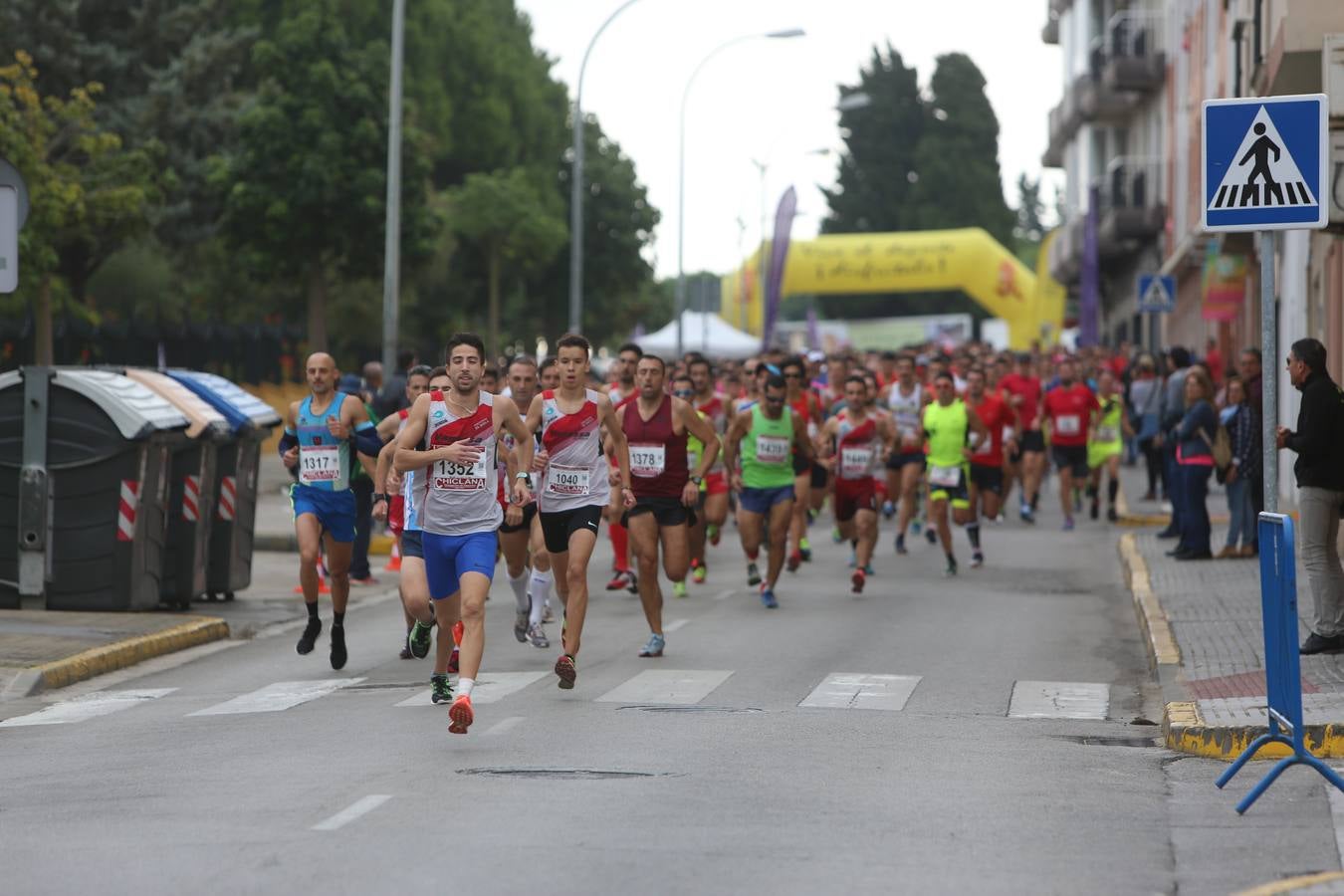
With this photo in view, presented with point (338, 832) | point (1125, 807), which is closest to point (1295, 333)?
point (1125, 807)

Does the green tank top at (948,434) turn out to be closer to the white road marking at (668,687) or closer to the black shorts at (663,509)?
the black shorts at (663,509)

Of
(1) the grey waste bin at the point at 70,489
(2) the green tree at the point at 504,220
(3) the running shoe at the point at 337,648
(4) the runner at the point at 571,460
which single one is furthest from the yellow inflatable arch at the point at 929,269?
(4) the runner at the point at 571,460

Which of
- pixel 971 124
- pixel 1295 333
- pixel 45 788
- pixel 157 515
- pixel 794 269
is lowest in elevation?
pixel 45 788

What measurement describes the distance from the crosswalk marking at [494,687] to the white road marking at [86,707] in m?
1.62

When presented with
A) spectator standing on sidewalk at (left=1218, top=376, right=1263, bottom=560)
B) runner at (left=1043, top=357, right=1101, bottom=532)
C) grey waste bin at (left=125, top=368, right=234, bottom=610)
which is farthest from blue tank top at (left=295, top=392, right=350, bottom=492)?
runner at (left=1043, top=357, right=1101, bottom=532)

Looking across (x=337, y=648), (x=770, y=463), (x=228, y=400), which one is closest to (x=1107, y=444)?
(x=770, y=463)

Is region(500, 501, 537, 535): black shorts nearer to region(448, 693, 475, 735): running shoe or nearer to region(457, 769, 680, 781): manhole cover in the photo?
region(448, 693, 475, 735): running shoe

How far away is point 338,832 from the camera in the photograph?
7.62 m

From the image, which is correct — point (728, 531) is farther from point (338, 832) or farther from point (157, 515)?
point (338, 832)

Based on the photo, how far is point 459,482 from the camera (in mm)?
10656

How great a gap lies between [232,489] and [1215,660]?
7.96m

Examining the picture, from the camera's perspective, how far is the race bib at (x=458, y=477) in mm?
10656

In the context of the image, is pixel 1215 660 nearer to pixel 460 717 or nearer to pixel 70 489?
pixel 460 717

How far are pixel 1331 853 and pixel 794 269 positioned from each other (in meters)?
56.3
